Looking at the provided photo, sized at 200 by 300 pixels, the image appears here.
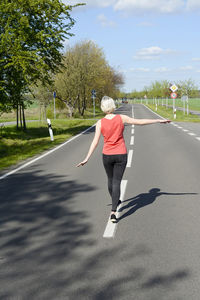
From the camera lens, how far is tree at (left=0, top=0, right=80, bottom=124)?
1850cm

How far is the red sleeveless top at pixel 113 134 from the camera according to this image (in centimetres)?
527

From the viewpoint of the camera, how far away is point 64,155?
1313 centimetres

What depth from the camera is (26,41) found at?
19.3m

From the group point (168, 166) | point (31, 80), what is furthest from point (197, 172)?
point (31, 80)

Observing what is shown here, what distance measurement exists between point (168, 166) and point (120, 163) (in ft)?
16.6

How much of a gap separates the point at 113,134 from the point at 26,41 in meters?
15.5

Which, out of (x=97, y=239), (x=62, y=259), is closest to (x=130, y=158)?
(x=97, y=239)

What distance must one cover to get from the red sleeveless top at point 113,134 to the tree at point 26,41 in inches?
532

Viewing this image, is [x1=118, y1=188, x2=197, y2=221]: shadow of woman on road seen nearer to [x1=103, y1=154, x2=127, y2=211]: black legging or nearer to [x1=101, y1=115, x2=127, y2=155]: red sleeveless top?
[x1=103, y1=154, x2=127, y2=211]: black legging

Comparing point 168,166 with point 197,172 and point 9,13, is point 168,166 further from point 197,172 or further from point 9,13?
point 9,13

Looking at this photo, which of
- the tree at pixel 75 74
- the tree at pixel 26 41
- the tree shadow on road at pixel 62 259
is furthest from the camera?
the tree at pixel 75 74

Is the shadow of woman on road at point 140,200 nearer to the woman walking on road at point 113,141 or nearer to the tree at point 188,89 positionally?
the woman walking on road at point 113,141

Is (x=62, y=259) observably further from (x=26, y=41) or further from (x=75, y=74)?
(x=75, y=74)

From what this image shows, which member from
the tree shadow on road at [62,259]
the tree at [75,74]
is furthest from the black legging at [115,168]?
the tree at [75,74]
